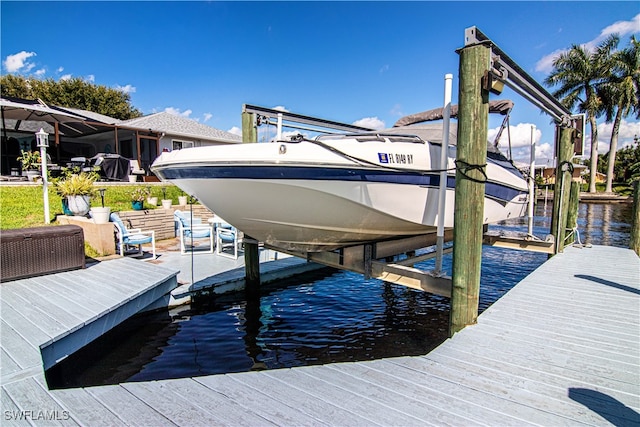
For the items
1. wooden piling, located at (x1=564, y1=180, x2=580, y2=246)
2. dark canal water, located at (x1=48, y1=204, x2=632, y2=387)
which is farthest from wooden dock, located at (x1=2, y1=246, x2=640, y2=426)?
wooden piling, located at (x1=564, y1=180, x2=580, y2=246)

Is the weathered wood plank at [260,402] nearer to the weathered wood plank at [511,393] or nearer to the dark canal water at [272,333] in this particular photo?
the weathered wood plank at [511,393]

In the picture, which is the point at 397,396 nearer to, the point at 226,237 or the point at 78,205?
the point at 226,237

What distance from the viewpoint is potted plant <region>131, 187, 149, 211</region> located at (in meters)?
9.45

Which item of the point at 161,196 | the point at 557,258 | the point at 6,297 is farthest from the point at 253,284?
the point at 161,196

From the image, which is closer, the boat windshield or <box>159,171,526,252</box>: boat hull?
<box>159,171,526,252</box>: boat hull

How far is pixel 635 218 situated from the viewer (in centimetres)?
646

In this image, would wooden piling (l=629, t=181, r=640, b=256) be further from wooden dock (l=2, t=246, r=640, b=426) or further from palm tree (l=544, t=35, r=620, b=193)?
palm tree (l=544, t=35, r=620, b=193)

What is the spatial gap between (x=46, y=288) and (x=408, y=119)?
552 centimetres

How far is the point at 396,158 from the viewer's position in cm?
331

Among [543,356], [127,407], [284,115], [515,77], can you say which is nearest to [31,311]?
[127,407]

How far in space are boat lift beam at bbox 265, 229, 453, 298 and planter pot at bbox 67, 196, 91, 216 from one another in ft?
17.1

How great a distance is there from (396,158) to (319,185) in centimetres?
85

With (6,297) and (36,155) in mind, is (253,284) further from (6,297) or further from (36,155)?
(36,155)

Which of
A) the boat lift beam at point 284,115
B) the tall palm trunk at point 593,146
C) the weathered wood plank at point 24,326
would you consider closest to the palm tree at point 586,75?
the tall palm trunk at point 593,146
